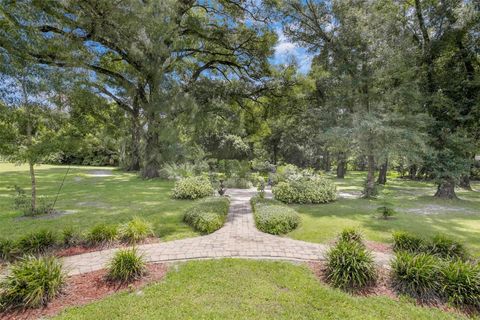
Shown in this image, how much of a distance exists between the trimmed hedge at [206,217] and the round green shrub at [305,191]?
9.64ft

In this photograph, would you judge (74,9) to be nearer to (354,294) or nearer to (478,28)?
(354,294)

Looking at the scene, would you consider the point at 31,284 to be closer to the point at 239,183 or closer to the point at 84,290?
the point at 84,290

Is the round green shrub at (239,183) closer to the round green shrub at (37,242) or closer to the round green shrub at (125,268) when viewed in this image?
the round green shrub at (37,242)

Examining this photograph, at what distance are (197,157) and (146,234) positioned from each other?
12927 mm

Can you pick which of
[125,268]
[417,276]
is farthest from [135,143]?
[417,276]

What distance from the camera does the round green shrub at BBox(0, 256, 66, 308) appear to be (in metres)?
3.03

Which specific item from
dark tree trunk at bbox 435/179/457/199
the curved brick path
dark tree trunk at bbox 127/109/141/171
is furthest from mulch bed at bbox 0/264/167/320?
dark tree trunk at bbox 127/109/141/171

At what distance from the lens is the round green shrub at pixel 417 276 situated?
11.2ft

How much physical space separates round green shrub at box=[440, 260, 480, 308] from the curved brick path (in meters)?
0.88

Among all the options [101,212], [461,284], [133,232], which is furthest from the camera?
[101,212]

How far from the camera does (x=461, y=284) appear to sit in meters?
3.31

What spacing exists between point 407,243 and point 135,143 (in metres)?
20.8

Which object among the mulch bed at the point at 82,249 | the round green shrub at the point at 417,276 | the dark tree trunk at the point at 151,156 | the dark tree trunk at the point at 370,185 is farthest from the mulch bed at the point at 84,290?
the dark tree trunk at the point at 151,156

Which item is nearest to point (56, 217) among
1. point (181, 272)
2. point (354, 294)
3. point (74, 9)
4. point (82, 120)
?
point (82, 120)
